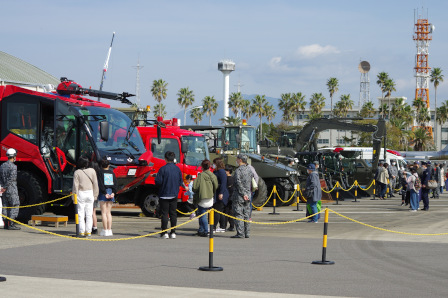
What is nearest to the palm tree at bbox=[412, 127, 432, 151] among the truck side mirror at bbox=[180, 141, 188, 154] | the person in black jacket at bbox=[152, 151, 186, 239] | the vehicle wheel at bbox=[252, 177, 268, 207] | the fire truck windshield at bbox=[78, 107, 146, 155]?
the vehicle wheel at bbox=[252, 177, 268, 207]

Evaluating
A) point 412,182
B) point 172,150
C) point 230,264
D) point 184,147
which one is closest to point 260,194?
point 172,150

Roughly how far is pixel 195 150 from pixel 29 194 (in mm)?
6322

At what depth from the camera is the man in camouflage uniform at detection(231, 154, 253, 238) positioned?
1659 centimetres

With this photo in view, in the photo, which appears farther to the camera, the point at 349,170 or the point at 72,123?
the point at 349,170

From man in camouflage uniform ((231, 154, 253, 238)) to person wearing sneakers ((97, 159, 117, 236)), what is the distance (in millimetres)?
2713

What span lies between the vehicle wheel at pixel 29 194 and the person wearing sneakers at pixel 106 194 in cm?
256

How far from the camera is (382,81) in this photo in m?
109

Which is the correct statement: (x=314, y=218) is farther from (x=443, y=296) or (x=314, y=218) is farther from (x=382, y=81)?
(x=382, y=81)

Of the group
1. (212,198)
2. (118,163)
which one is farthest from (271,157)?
(212,198)

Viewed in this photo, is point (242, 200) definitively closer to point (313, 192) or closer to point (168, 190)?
point (168, 190)

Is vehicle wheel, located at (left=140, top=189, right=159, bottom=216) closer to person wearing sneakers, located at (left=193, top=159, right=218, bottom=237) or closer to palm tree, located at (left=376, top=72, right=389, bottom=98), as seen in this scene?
person wearing sneakers, located at (left=193, top=159, right=218, bottom=237)

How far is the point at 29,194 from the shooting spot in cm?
1889

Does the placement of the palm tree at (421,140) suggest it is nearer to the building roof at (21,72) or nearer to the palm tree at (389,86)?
the palm tree at (389,86)

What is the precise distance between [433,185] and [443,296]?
17.8 m
